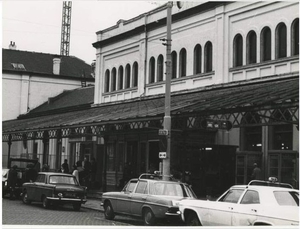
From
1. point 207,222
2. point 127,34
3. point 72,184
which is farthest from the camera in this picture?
point 127,34

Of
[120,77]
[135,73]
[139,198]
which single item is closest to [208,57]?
[135,73]

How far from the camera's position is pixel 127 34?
33.9m

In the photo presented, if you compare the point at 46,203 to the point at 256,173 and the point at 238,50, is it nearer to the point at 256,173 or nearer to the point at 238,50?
the point at 256,173

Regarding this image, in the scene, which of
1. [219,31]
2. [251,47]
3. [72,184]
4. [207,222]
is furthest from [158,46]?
[207,222]

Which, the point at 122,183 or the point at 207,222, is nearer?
the point at 207,222

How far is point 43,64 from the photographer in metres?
46.4

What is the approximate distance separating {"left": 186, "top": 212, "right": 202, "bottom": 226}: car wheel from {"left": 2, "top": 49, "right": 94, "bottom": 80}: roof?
1017 inches

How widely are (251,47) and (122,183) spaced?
9.73 meters

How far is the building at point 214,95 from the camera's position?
21594mm

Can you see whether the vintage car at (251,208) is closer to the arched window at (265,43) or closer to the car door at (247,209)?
the car door at (247,209)

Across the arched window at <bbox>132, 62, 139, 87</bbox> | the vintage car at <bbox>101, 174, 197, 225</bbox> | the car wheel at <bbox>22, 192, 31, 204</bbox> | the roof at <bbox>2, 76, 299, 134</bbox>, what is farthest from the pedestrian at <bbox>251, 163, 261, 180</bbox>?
the arched window at <bbox>132, 62, 139, 87</bbox>

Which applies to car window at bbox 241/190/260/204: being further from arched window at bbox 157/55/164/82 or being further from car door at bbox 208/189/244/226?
arched window at bbox 157/55/164/82

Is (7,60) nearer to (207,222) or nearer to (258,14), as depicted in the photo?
(258,14)

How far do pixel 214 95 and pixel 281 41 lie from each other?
381 cm
